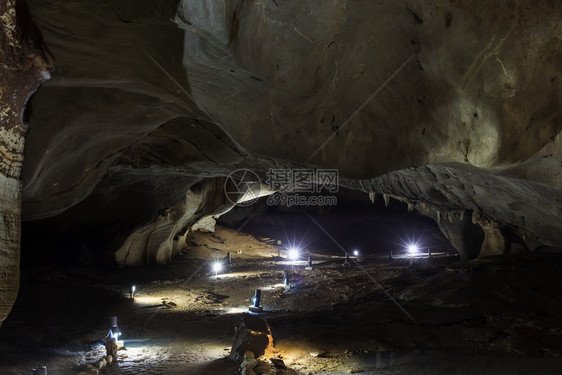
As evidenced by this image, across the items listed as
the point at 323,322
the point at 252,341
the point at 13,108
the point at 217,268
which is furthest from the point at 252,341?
the point at 217,268

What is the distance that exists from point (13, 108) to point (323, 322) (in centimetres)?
793

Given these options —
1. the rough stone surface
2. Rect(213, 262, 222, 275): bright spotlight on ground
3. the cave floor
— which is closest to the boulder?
the rough stone surface

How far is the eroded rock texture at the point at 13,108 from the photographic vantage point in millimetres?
2453

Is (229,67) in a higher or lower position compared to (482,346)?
higher

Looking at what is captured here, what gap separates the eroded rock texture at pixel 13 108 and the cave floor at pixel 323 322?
4788 millimetres

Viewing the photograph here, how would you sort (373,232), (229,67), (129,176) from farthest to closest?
1. (373,232)
2. (129,176)
3. (229,67)

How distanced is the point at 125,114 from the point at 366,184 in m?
6.48

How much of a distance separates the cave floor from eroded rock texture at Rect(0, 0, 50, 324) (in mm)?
4788

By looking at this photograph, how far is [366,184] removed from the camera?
11039 mm

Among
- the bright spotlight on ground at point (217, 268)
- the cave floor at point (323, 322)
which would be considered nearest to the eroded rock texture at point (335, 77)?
the cave floor at point (323, 322)

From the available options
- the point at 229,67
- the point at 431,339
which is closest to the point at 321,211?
the point at 431,339

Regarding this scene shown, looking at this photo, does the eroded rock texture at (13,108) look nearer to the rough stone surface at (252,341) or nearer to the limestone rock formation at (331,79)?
the limestone rock formation at (331,79)

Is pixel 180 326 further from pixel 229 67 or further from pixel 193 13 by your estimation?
pixel 193 13

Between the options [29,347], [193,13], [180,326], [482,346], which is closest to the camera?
[193,13]
